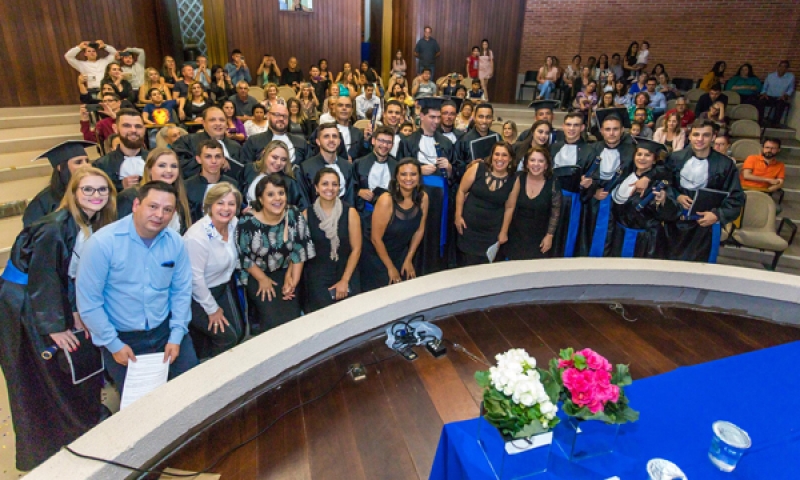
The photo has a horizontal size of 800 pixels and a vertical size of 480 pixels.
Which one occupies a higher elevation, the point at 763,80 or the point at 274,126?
the point at 763,80

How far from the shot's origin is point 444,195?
14.3ft

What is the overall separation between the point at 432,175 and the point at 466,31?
8.21 meters

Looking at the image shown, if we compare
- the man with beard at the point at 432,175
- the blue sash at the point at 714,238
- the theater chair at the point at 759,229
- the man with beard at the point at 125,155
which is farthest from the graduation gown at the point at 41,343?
the theater chair at the point at 759,229

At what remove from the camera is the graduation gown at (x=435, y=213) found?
429 centimetres

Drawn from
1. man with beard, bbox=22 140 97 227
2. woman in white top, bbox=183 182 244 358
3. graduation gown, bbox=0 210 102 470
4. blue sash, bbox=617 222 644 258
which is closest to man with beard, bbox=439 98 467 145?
blue sash, bbox=617 222 644 258

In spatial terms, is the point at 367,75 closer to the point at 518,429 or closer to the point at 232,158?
the point at 232,158

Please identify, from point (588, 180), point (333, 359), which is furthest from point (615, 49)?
point (333, 359)

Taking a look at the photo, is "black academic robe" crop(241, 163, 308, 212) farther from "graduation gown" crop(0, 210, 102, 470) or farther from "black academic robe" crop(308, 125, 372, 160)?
"graduation gown" crop(0, 210, 102, 470)

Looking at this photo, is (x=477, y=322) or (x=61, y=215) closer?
(x=61, y=215)

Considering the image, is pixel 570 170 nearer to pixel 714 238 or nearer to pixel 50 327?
pixel 714 238

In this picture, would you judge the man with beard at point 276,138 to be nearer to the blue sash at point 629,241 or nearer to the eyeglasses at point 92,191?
the eyeglasses at point 92,191

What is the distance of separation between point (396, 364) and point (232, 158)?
2.56 m

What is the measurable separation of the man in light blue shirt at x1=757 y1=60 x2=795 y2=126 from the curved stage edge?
23.6ft

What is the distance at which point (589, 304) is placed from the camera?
319cm
